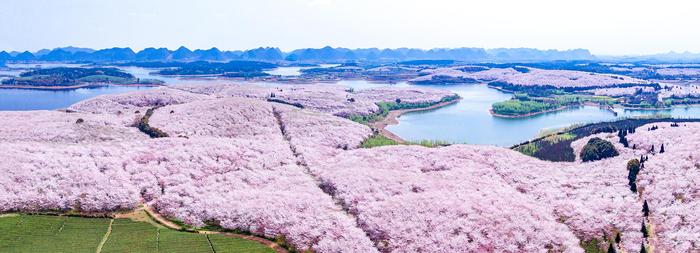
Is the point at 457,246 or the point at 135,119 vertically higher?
the point at 135,119

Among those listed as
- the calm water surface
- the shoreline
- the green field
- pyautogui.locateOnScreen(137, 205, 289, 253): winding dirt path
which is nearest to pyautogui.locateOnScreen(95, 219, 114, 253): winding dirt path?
the green field

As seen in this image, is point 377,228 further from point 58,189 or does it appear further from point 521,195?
point 58,189

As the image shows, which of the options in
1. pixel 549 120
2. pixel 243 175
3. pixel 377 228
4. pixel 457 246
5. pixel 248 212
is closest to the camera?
pixel 457 246

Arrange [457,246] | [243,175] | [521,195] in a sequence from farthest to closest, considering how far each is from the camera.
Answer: [243,175] → [521,195] → [457,246]

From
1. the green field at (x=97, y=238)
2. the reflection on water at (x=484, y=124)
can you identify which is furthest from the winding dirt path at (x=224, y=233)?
the reflection on water at (x=484, y=124)

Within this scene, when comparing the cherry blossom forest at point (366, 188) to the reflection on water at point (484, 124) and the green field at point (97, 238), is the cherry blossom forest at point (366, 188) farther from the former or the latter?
the reflection on water at point (484, 124)

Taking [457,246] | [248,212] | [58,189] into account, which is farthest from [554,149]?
[58,189]

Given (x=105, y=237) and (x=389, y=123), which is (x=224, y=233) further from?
(x=389, y=123)
